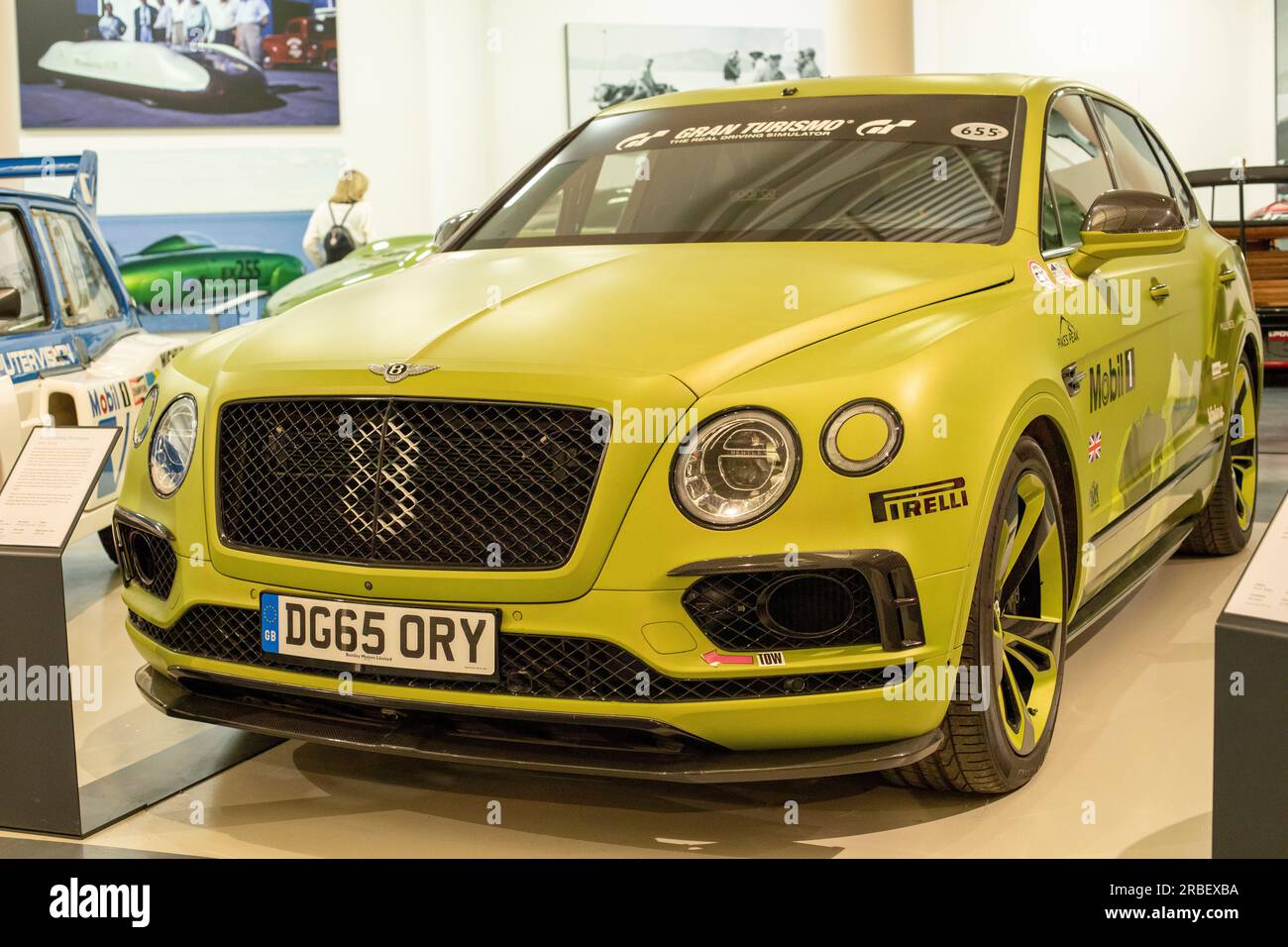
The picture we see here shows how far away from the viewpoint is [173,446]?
9.46ft

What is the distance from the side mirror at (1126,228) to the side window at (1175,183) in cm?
140

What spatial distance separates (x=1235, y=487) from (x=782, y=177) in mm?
2375

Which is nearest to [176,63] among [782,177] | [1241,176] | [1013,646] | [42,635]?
[1241,176]

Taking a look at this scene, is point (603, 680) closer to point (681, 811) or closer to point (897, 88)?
point (681, 811)

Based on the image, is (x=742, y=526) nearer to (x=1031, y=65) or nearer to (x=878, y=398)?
(x=878, y=398)

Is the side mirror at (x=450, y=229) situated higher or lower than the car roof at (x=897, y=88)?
lower

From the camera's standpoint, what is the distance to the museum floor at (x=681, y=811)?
2748 mm

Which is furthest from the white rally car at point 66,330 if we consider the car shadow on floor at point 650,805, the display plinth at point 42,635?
the car shadow on floor at point 650,805

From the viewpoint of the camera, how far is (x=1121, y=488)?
11.4 feet

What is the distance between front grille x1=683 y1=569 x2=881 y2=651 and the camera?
7.79ft

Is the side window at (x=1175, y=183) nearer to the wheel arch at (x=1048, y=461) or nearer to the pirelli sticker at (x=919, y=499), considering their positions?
the wheel arch at (x=1048, y=461)

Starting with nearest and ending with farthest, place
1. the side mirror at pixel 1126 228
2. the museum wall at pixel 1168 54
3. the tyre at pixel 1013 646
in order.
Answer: the tyre at pixel 1013 646, the side mirror at pixel 1126 228, the museum wall at pixel 1168 54

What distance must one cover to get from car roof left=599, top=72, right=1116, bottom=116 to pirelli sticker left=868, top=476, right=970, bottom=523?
1.50 meters

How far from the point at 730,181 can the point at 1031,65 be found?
35.2ft
